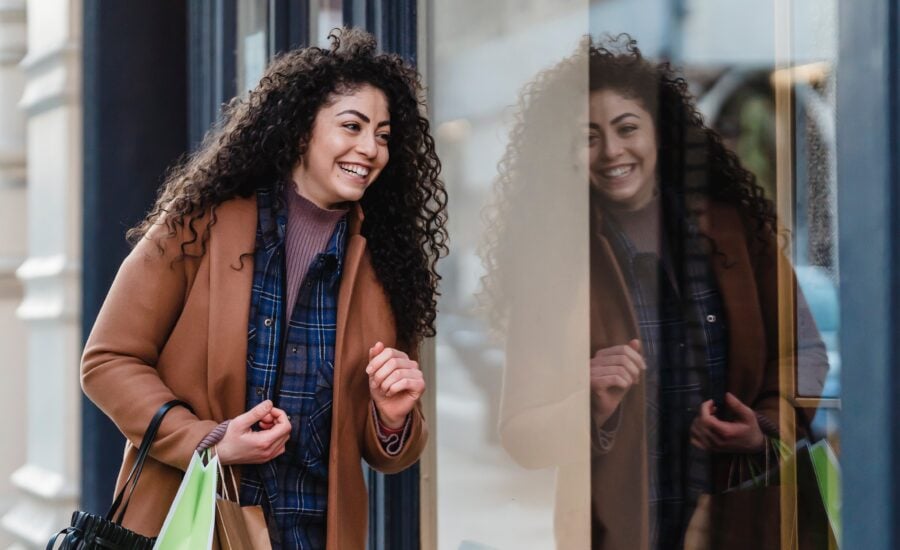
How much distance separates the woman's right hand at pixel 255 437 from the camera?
2350 mm

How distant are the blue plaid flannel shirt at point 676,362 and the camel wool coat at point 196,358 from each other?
0.51m

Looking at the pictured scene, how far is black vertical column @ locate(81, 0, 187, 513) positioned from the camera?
201 inches

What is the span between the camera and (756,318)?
91.7 inches

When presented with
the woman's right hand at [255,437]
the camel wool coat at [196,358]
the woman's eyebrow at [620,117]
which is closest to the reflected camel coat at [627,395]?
the woman's eyebrow at [620,117]

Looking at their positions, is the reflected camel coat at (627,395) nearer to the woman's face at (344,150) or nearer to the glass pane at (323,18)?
the woman's face at (344,150)

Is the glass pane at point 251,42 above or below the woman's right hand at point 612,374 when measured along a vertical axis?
above

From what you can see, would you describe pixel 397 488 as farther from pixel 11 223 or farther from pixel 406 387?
pixel 11 223

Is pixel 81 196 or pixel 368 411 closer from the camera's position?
pixel 368 411

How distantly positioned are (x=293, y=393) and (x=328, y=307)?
18 cm

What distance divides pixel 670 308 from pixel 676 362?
11 cm

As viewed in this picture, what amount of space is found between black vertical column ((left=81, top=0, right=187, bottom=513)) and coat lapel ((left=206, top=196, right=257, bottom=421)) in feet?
8.87

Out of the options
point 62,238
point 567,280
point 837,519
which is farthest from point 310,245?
point 62,238

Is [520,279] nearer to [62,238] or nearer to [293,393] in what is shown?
[293,393]

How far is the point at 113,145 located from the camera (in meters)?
5.11
